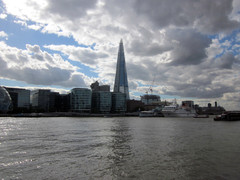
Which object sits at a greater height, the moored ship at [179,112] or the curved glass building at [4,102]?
the curved glass building at [4,102]

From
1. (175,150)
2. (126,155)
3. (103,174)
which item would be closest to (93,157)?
(126,155)

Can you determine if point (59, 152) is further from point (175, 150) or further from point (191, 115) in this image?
point (191, 115)

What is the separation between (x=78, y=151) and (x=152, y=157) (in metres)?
8.16

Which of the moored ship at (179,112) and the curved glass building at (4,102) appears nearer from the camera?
the moored ship at (179,112)

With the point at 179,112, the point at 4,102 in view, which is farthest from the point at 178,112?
the point at 4,102

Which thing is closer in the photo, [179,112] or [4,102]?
[179,112]

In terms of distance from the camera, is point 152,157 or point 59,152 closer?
point 152,157

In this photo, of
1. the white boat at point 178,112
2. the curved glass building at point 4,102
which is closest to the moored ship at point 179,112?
the white boat at point 178,112

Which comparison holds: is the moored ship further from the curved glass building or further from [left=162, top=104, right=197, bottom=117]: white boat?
the curved glass building

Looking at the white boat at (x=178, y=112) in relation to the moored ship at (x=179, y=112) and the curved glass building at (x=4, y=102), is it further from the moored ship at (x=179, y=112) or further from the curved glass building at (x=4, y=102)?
the curved glass building at (x=4, y=102)

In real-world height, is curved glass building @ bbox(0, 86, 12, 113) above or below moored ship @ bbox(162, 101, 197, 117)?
above

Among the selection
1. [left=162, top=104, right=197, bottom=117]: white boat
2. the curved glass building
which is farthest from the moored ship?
the curved glass building

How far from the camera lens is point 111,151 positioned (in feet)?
78.7

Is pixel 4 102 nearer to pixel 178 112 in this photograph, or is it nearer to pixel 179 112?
pixel 178 112
